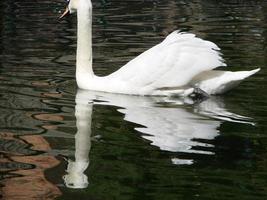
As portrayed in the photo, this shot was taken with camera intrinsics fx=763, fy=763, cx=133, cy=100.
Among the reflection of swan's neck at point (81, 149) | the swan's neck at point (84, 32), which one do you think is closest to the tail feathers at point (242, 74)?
the reflection of swan's neck at point (81, 149)

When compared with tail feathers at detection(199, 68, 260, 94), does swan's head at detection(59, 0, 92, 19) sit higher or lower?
higher

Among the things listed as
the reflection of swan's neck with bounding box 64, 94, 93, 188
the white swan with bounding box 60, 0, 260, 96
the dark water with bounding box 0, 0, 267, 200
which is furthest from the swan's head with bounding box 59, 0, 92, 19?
the reflection of swan's neck with bounding box 64, 94, 93, 188

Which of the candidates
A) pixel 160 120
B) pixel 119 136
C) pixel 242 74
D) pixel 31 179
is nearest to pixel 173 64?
pixel 242 74

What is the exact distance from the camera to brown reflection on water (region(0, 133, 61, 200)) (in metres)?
5.24

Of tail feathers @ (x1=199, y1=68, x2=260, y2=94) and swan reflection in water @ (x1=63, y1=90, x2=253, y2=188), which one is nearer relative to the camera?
swan reflection in water @ (x1=63, y1=90, x2=253, y2=188)

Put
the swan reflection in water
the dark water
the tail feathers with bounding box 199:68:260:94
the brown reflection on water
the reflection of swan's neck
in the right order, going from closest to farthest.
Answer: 1. the brown reflection on water
2. the dark water
3. the reflection of swan's neck
4. the swan reflection in water
5. the tail feathers with bounding box 199:68:260:94

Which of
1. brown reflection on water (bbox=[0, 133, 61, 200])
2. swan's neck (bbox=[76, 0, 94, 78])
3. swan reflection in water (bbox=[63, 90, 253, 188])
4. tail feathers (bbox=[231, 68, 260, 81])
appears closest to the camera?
brown reflection on water (bbox=[0, 133, 61, 200])

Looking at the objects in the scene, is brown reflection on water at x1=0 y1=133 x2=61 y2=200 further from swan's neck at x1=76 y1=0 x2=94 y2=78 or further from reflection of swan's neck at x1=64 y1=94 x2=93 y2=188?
swan's neck at x1=76 y1=0 x2=94 y2=78

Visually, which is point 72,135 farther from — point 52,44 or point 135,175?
point 52,44

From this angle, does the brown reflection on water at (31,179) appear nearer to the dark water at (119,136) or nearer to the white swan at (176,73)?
the dark water at (119,136)

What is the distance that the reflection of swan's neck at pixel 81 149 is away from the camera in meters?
5.53


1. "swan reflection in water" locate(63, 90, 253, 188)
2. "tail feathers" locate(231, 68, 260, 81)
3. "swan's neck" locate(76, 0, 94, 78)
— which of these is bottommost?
"swan reflection in water" locate(63, 90, 253, 188)

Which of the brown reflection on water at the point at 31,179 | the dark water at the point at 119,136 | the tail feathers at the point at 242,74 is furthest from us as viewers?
the tail feathers at the point at 242,74

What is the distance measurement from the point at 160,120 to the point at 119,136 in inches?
28.2
